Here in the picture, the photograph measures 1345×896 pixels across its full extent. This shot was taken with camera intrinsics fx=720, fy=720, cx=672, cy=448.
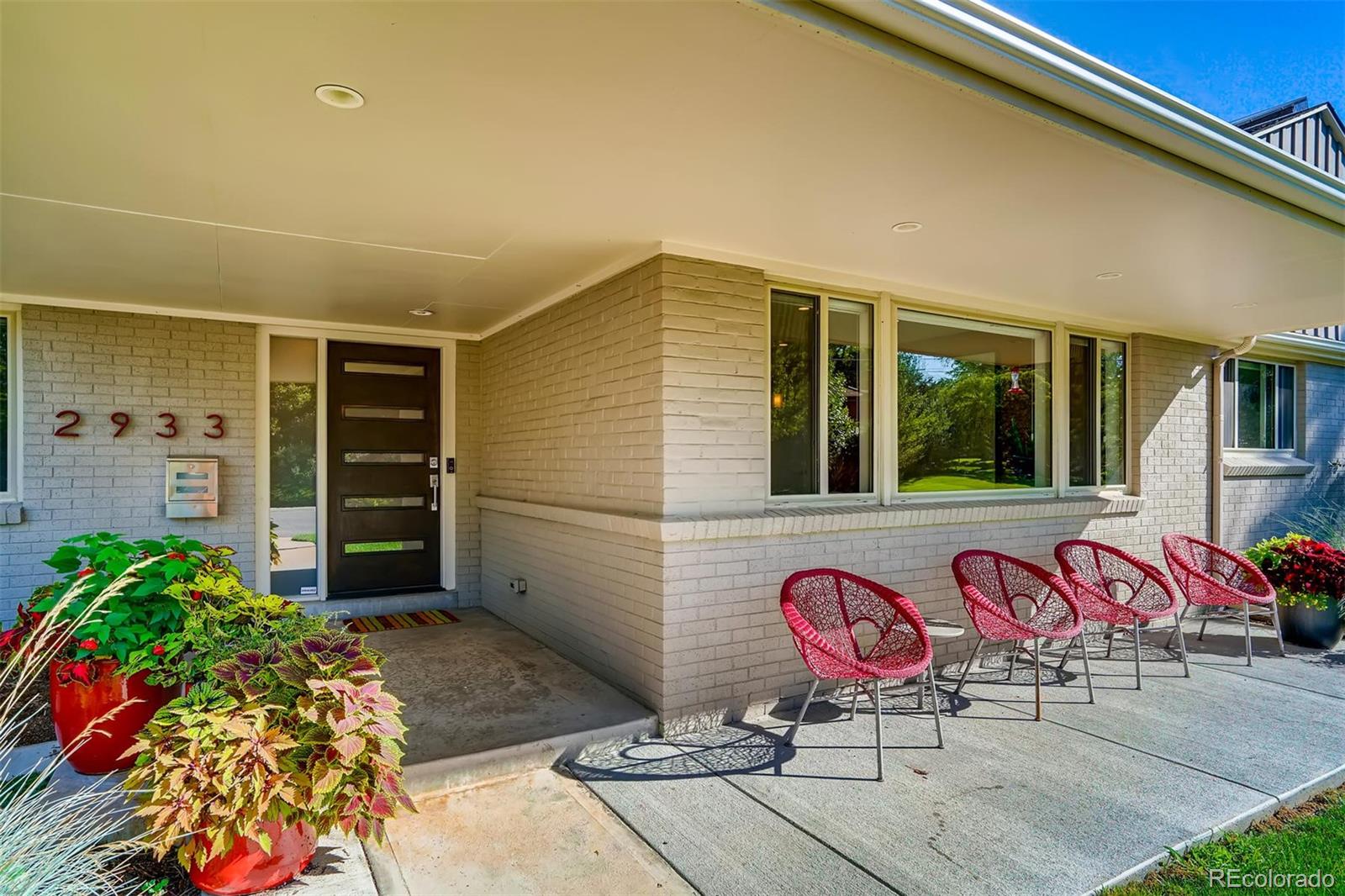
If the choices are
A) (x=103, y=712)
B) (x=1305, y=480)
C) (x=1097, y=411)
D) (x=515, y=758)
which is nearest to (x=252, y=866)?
(x=103, y=712)

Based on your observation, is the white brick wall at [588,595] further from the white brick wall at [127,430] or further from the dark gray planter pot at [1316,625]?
the dark gray planter pot at [1316,625]

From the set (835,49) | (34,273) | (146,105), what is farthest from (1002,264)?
(34,273)

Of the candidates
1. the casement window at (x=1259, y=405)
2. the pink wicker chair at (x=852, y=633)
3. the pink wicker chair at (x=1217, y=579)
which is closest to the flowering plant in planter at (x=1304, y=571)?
the pink wicker chair at (x=1217, y=579)

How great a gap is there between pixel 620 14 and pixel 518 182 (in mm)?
1213

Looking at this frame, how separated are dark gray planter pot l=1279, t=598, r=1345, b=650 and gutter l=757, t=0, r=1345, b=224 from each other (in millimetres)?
4281

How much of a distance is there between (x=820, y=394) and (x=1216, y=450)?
4.85m

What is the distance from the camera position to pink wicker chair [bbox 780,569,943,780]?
10.7 feet

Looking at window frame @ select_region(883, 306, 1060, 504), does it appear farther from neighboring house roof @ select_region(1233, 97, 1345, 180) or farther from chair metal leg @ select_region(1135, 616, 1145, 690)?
neighboring house roof @ select_region(1233, 97, 1345, 180)

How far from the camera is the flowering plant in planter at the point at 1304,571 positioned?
5.54 meters

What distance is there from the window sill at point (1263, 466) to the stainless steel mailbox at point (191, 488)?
8.85 m

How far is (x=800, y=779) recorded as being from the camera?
3182 mm

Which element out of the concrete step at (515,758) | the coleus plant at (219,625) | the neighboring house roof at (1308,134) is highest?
the neighboring house roof at (1308,134)

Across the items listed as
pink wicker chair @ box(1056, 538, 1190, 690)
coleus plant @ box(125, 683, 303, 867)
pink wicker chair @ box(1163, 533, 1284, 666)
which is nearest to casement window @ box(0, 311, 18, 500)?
coleus plant @ box(125, 683, 303, 867)

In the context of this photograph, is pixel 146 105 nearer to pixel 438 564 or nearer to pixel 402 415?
pixel 402 415
